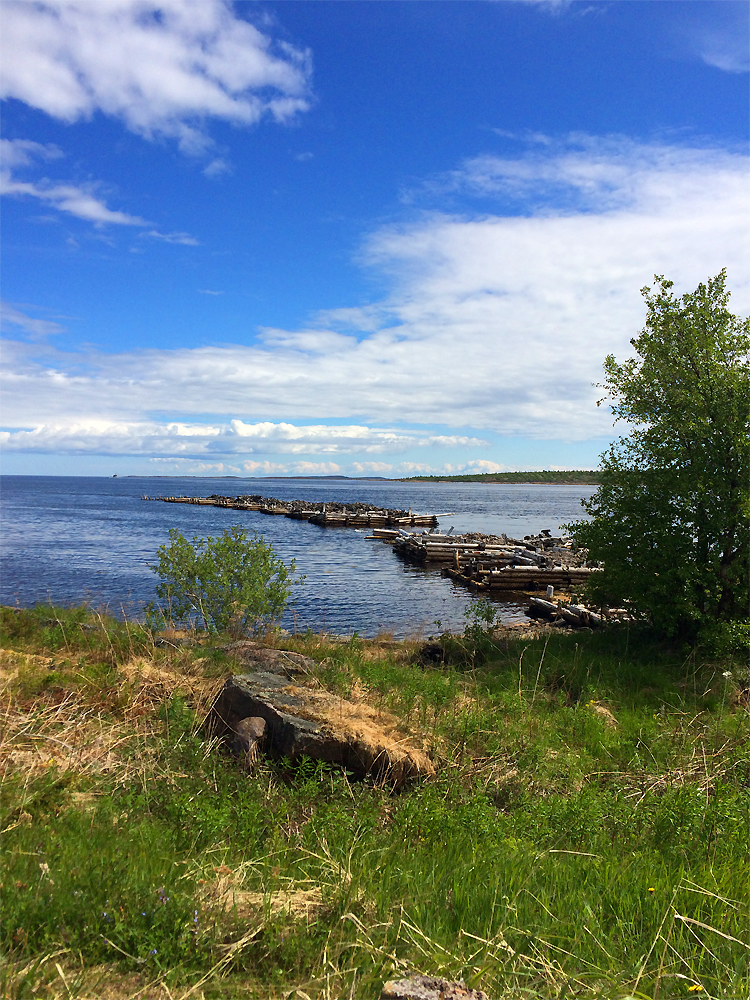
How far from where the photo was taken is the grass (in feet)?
11.6

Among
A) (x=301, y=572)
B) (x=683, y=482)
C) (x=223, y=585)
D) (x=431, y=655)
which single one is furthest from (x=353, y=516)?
(x=683, y=482)

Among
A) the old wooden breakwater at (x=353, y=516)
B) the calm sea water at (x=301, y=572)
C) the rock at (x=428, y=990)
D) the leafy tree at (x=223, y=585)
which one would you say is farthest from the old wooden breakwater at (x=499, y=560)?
the rock at (x=428, y=990)

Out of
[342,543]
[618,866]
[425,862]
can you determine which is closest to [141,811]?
[425,862]

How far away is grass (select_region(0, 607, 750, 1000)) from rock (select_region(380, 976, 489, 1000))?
7.7 inches

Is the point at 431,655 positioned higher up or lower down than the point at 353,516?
lower down

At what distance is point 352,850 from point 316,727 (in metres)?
2.12

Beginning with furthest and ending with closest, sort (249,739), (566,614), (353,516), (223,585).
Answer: (353,516) < (566,614) < (223,585) < (249,739)

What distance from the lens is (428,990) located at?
3.24m

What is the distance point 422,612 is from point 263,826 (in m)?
22.1

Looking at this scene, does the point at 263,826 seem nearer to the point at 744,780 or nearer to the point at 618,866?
the point at 618,866

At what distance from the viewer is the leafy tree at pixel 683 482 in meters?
13.0

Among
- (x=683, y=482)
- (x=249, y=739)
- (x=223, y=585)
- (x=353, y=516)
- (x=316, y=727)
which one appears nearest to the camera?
(x=249, y=739)

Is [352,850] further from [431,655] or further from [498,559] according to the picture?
[498,559]

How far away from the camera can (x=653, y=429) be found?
14.1 m
